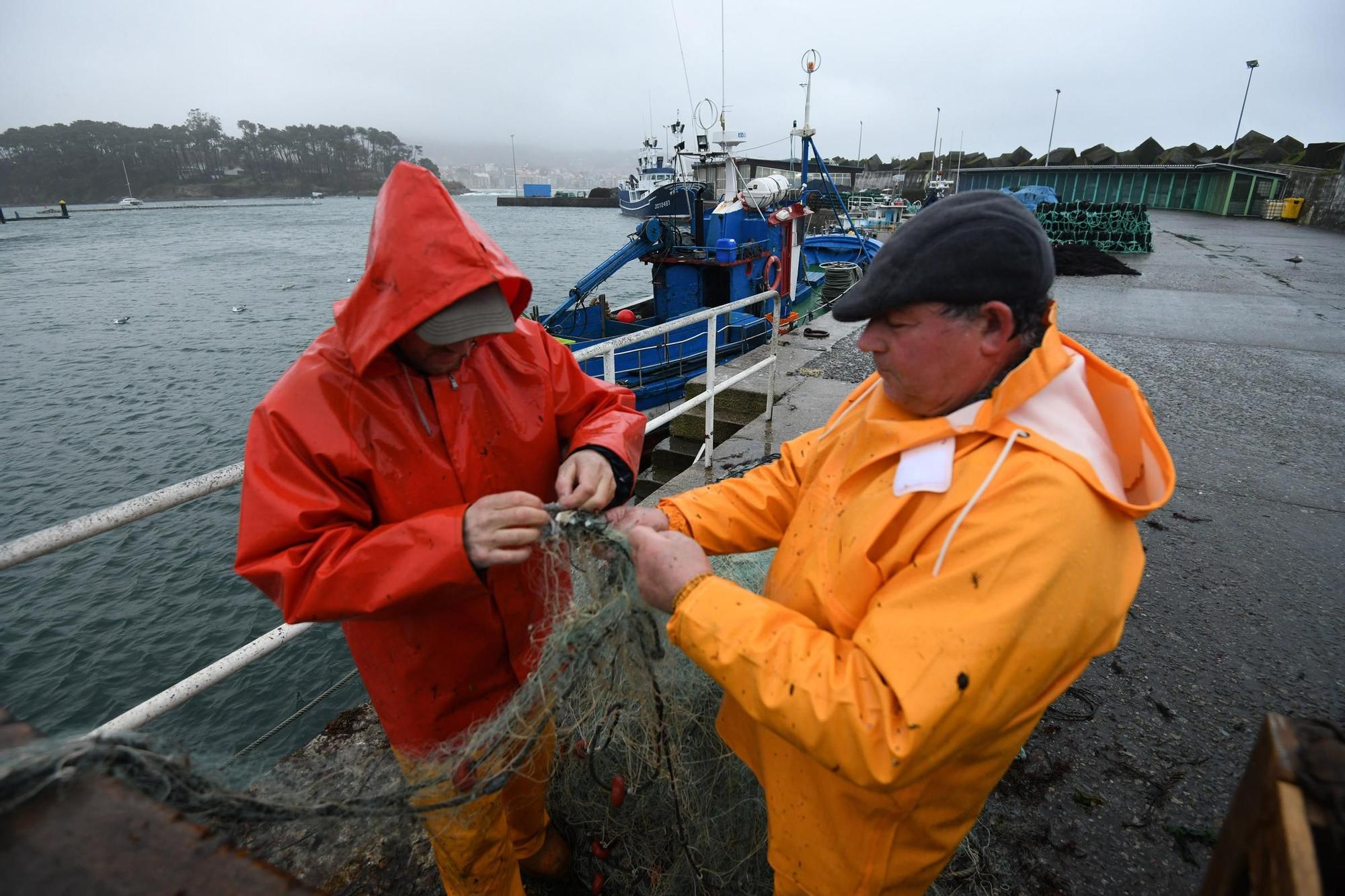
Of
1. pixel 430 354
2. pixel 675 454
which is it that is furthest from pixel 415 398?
pixel 675 454

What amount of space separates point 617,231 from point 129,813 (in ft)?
256

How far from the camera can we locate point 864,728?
1.16m

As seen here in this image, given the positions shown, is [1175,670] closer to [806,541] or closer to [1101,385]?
[1101,385]

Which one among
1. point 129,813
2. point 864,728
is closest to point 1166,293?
point 864,728

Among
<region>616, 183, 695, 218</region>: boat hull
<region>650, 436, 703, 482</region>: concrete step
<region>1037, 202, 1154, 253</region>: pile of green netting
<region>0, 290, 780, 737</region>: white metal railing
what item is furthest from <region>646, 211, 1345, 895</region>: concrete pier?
<region>1037, 202, 1154, 253</region>: pile of green netting

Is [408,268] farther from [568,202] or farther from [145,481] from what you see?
[568,202]

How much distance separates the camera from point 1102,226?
1917 cm

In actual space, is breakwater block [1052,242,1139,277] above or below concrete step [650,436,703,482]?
above

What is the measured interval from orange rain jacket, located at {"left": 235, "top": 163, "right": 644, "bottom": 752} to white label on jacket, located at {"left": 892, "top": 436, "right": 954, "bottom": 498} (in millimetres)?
913

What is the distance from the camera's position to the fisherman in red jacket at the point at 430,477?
5.03 feet

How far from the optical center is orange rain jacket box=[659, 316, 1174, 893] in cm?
116

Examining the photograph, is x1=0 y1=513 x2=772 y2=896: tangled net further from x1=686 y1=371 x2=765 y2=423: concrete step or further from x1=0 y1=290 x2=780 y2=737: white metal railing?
x1=686 y1=371 x2=765 y2=423: concrete step

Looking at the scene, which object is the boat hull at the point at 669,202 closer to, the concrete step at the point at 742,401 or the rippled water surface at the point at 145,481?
the concrete step at the point at 742,401

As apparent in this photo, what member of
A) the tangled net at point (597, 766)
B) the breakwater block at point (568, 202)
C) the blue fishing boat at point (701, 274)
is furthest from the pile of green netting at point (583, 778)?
the breakwater block at point (568, 202)
